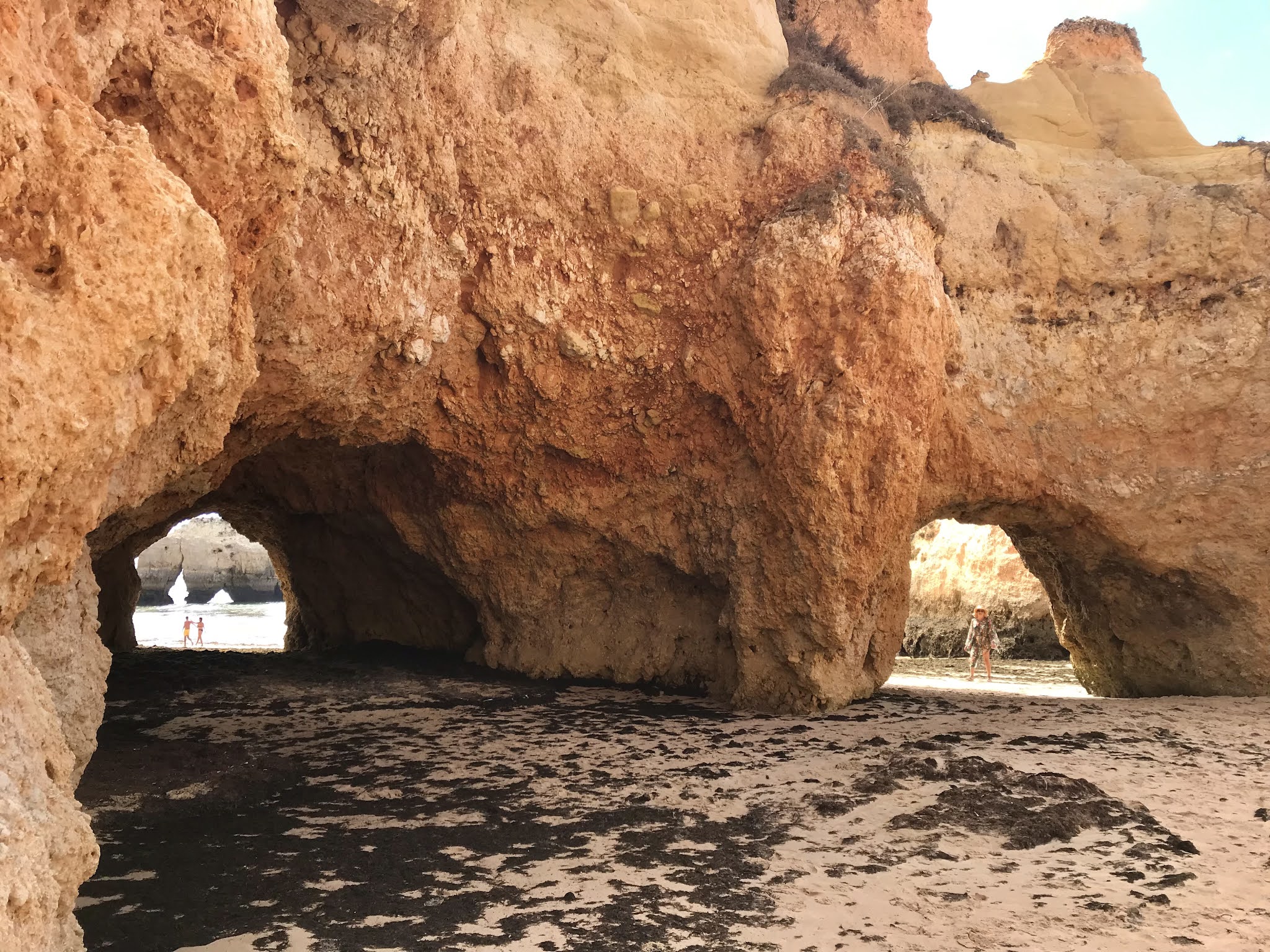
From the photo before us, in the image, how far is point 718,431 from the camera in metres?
8.18

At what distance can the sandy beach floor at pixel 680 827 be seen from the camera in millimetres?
3523

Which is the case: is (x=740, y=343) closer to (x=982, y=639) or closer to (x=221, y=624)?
(x=982, y=639)

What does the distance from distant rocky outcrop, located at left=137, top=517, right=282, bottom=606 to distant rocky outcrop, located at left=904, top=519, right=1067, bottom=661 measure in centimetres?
2628

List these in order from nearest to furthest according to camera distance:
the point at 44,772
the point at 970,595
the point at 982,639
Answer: the point at 44,772 < the point at 982,639 < the point at 970,595

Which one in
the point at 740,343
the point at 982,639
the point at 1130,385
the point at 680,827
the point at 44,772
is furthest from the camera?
the point at 982,639

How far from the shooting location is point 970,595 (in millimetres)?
15766

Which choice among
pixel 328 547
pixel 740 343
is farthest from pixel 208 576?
pixel 740 343

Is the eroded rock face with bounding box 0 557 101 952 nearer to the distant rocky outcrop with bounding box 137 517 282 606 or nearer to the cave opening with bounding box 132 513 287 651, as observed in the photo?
the cave opening with bounding box 132 513 287 651

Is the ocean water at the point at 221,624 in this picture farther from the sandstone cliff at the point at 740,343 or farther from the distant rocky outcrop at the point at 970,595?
the distant rocky outcrop at the point at 970,595

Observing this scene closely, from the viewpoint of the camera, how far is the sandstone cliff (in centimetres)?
622

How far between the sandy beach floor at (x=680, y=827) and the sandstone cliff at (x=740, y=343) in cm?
139

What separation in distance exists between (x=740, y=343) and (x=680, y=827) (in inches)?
164

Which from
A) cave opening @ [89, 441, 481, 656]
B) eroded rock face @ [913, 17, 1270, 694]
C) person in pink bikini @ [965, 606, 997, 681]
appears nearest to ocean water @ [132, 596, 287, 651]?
cave opening @ [89, 441, 481, 656]

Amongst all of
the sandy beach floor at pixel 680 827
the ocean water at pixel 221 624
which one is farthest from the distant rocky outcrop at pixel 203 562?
the sandy beach floor at pixel 680 827
